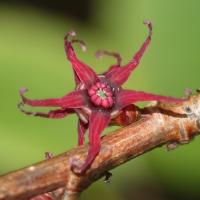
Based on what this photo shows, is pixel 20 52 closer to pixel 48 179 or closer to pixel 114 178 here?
pixel 114 178

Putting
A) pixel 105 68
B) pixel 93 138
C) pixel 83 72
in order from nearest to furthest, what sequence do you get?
pixel 93 138, pixel 83 72, pixel 105 68

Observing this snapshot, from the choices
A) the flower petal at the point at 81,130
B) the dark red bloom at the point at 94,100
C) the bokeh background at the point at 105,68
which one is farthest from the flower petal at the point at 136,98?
the bokeh background at the point at 105,68

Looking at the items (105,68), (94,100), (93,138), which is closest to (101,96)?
(94,100)

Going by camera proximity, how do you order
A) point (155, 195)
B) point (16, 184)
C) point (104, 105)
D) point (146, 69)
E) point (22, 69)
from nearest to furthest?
point (16, 184) < point (104, 105) < point (22, 69) < point (146, 69) < point (155, 195)

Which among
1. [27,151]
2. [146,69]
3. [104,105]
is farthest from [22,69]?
[104,105]

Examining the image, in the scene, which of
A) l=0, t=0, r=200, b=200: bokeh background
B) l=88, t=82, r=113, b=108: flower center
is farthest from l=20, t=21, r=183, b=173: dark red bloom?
l=0, t=0, r=200, b=200: bokeh background

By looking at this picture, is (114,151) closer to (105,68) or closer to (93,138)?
(93,138)
